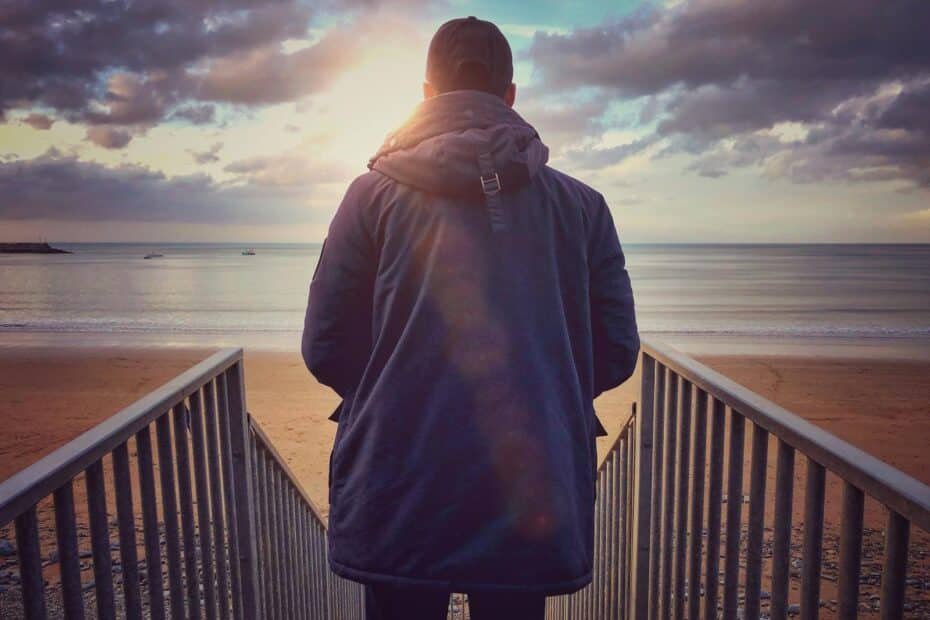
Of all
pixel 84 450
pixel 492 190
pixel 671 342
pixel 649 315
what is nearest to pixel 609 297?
pixel 492 190

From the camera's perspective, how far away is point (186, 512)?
1.65m

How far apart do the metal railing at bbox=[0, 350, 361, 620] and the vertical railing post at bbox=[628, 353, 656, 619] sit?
135 cm

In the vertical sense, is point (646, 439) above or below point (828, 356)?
above

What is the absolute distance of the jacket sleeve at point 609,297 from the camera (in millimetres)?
1608

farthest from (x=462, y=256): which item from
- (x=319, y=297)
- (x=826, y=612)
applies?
(x=826, y=612)

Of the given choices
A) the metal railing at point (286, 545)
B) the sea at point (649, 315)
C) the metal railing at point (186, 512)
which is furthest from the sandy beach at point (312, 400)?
the metal railing at point (186, 512)

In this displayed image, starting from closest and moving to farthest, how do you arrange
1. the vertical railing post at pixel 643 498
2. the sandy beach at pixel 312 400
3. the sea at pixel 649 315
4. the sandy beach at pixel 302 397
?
the vertical railing post at pixel 643 498 < the sandy beach at pixel 312 400 < the sandy beach at pixel 302 397 < the sea at pixel 649 315

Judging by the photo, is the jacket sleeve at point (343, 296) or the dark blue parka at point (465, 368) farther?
the jacket sleeve at point (343, 296)

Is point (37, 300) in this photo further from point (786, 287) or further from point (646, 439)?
point (786, 287)

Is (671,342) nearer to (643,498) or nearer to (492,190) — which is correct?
(643,498)

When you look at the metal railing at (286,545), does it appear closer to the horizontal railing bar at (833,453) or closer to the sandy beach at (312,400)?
the horizontal railing bar at (833,453)

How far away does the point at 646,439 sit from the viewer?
2.17 m

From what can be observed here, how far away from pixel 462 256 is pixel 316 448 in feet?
21.2

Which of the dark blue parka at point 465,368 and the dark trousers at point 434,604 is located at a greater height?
the dark blue parka at point 465,368
